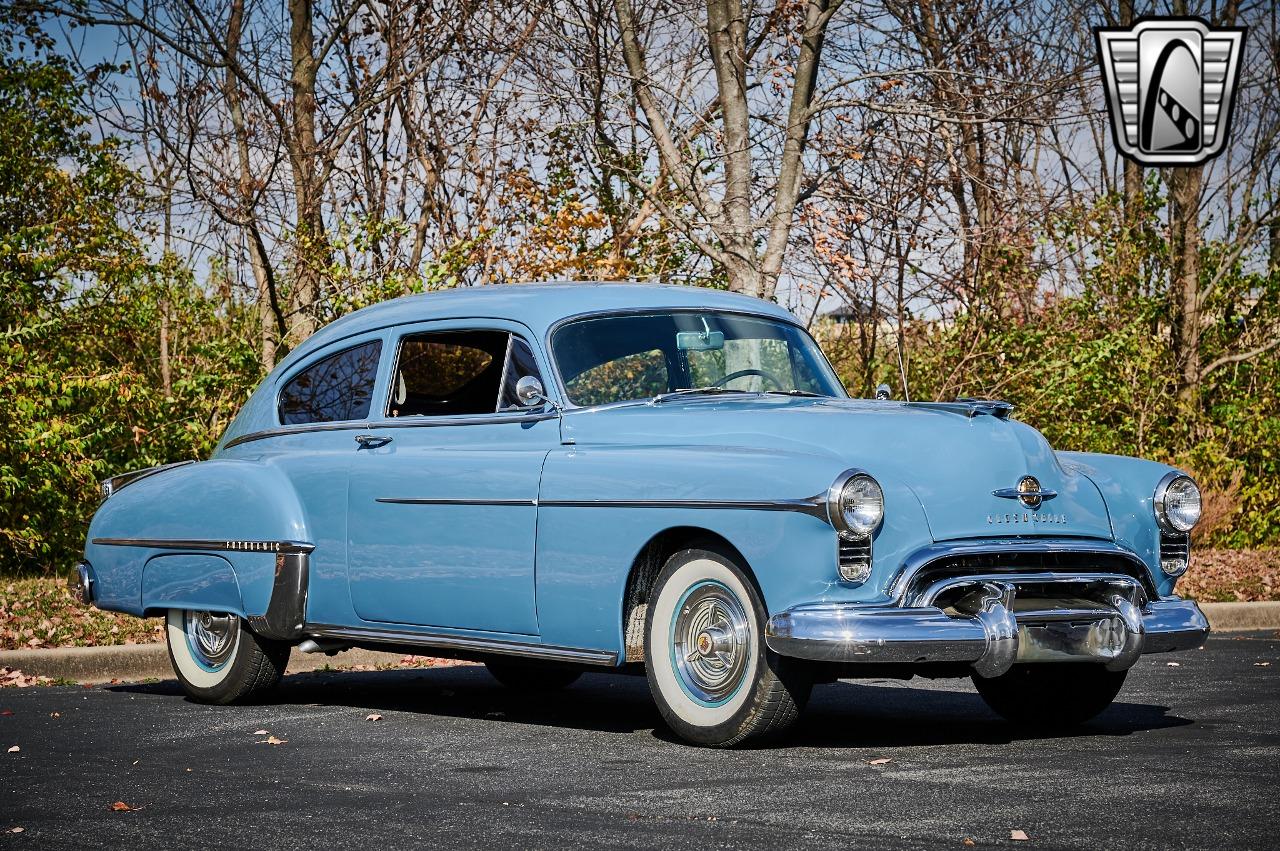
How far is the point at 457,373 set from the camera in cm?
820

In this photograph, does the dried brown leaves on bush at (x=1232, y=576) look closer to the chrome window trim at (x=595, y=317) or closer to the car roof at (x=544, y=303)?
the chrome window trim at (x=595, y=317)

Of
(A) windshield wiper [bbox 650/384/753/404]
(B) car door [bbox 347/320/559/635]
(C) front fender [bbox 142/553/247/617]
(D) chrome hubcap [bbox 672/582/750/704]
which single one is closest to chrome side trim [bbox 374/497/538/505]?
(B) car door [bbox 347/320/559/635]

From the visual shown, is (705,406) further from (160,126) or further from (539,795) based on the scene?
(160,126)

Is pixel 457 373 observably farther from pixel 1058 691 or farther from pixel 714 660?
pixel 1058 691

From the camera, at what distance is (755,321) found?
8.07 m

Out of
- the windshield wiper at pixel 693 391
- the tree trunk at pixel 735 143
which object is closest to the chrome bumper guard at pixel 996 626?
the windshield wiper at pixel 693 391

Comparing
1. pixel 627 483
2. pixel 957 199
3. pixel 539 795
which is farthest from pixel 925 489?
pixel 957 199

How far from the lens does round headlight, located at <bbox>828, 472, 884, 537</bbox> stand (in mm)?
6016

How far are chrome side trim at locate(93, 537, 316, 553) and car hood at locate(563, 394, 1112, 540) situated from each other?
1809 millimetres

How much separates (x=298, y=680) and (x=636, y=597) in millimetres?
3680

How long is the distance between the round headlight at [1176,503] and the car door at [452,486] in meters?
2.50

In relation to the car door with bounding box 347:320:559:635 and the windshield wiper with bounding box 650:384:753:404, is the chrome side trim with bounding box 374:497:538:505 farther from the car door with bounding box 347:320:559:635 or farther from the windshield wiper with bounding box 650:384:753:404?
the windshield wiper with bounding box 650:384:753:404

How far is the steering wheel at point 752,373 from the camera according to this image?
760cm

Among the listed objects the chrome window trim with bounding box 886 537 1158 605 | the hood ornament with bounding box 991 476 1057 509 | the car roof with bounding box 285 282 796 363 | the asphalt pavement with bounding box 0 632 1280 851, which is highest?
the car roof with bounding box 285 282 796 363
